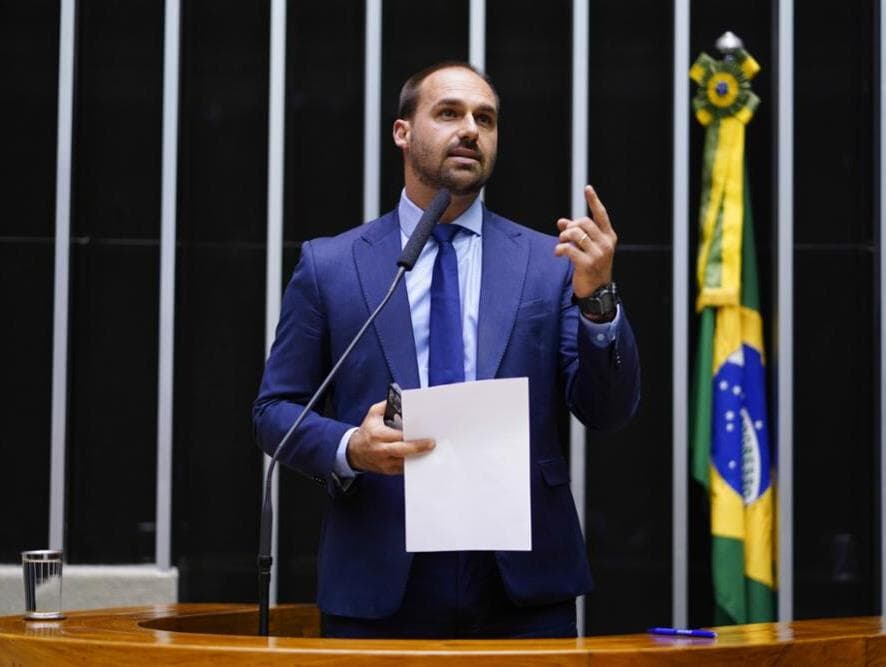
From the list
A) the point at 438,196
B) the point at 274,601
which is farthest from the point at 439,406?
the point at 274,601

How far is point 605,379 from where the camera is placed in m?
2.27

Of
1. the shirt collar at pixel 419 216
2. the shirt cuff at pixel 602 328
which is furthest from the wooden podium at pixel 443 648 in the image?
the shirt collar at pixel 419 216

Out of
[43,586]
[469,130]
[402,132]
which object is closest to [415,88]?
[402,132]

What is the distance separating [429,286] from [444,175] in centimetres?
20

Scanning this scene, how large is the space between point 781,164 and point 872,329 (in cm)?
64

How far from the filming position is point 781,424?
14.8 feet

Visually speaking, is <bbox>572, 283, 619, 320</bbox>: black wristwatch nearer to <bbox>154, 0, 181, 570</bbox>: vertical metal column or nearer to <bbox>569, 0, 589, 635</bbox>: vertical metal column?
<bbox>569, 0, 589, 635</bbox>: vertical metal column

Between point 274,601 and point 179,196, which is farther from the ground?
point 179,196

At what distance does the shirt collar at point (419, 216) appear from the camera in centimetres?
256

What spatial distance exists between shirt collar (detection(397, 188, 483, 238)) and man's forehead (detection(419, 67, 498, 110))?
0.61 feet

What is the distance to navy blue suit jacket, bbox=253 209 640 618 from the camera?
90.9 inches

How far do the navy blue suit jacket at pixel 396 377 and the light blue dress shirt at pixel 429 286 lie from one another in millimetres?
20

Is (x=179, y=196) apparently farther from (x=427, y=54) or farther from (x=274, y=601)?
(x=274, y=601)

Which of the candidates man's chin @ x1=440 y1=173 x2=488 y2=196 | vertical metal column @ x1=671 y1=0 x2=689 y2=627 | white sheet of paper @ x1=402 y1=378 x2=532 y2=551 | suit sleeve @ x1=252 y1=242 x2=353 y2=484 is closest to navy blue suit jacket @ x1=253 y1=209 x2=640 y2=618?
suit sleeve @ x1=252 y1=242 x2=353 y2=484
